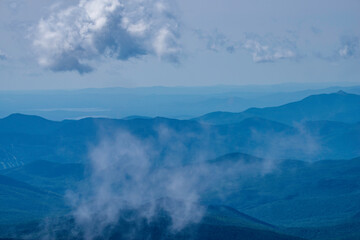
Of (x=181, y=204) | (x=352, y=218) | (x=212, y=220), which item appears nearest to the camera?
(x=212, y=220)

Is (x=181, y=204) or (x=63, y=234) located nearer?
(x=63, y=234)

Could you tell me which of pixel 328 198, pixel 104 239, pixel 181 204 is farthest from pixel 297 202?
pixel 104 239

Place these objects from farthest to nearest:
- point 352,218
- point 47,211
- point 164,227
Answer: point 47,211, point 352,218, point 164,227

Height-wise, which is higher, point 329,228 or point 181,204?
point 181,204

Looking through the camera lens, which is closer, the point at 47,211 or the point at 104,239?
the point at 104,239

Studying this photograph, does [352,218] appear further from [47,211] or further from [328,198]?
[47,211]

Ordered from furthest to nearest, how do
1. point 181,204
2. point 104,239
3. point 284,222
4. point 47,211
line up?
point 47,211, point 284,222, point 181,204, point 104,239

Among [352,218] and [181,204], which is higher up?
[181,204]

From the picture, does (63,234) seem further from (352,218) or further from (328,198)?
(328,198)

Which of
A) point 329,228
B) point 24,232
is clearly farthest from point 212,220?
point 24,232
